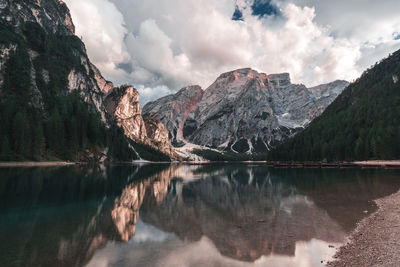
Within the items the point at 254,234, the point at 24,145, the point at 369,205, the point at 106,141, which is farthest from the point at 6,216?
the point at 106,141

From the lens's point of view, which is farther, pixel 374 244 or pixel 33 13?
pixel 33 13

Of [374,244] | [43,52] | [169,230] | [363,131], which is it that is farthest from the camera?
[43,52]

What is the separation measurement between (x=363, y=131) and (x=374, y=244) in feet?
419

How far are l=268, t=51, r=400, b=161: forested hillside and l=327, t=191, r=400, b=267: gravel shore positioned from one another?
336 ft

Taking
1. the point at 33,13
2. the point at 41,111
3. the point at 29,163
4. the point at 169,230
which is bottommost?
the point at 169,230

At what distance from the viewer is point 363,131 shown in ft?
389

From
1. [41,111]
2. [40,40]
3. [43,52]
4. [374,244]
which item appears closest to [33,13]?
[40,40]

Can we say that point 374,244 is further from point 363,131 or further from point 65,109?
point 65,109

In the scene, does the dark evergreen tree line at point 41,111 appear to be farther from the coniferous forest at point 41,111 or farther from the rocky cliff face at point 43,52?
the rocky cliff face at point 43,52

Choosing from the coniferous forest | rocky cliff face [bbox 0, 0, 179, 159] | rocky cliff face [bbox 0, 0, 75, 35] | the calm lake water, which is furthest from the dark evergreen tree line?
the calm lake water

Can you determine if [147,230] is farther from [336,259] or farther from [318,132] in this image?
[318,132]

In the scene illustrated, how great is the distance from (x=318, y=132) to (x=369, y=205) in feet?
477

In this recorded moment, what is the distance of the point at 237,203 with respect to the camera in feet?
91.3

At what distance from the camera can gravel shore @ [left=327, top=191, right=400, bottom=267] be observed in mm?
11120
